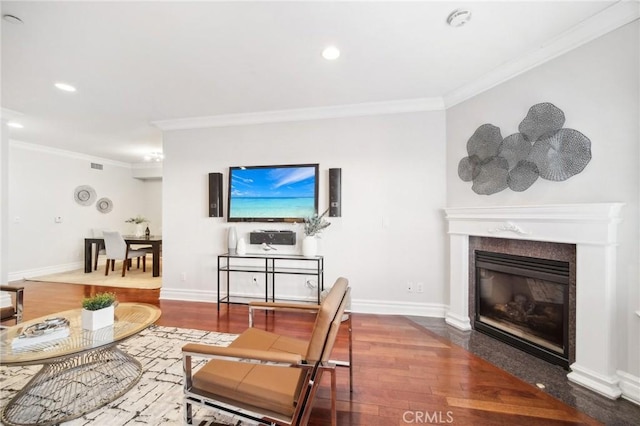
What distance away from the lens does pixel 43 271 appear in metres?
5.25

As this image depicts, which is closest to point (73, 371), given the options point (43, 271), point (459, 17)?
point (459, 17)

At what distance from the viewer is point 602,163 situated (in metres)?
1.92

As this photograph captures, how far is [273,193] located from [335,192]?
85 cm

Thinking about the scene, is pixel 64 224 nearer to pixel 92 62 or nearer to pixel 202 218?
pixel 202 218

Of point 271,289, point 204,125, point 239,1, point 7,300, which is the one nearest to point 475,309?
point 271,289

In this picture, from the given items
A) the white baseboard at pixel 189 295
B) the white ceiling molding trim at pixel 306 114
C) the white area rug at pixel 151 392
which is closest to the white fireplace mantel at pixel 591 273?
the white ceiling molding trim at pixel 306 114

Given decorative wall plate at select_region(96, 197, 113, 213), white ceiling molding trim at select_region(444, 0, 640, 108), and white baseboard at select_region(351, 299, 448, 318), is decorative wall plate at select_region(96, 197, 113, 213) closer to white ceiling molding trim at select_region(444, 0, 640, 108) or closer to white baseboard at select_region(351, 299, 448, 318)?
white baseboard at select_region(351, 299, 448, 318)

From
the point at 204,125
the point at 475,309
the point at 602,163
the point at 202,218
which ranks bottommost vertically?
the point at 475,309

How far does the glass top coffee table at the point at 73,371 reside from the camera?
1529mm

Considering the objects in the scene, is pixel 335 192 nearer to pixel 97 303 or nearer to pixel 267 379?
pixel 267 379

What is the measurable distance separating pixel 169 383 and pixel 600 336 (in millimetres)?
3024

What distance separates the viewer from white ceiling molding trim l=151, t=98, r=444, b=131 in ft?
10.5

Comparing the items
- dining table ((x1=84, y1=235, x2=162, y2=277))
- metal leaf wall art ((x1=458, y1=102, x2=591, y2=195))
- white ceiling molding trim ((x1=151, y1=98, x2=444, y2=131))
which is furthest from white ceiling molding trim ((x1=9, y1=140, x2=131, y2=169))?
metal leaf wall art ((x1=458, y1=102, x2=591, y2=195))

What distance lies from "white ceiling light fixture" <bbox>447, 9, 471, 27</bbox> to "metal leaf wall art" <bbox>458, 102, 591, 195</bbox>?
3.36 feet
